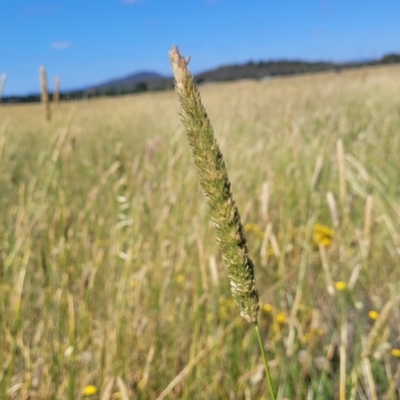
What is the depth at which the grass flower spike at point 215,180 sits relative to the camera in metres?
0.37

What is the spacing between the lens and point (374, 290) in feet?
5.58

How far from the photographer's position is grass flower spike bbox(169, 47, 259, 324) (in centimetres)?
37

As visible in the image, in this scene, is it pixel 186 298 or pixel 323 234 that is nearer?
pixel 186 298

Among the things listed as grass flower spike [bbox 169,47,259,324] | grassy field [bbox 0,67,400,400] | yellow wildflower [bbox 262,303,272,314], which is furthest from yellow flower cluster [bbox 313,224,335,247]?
grass flower spike [bbox 169,47,259,324]

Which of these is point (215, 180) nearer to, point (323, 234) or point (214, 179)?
point (214, 179)

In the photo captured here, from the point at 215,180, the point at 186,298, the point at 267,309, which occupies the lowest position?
the point at 267,309

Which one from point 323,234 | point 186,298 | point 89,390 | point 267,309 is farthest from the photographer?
point 323,234

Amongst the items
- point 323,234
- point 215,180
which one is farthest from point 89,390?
point 323,234

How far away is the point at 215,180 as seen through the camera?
379 mm

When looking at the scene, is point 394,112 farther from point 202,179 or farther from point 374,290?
point 202,179

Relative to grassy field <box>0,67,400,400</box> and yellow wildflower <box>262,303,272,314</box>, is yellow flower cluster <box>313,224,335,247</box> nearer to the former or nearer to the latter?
grassy field <box>0,67,400,400</box>

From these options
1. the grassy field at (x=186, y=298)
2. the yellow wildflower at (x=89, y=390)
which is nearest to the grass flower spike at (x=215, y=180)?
the grassy field at (x=186, y=298)

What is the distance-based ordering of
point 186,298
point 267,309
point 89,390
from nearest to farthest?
point 89,390, point 186,298, point 267,309

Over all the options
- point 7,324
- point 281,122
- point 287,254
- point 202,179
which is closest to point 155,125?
point 281,122
